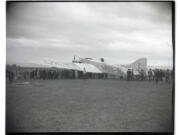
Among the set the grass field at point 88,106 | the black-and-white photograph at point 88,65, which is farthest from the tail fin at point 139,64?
the grass field at point 88,106

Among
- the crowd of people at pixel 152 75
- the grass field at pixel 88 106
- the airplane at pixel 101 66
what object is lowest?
the grass field at pixel 88 106

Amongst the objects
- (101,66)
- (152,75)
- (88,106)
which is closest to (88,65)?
(101,66)

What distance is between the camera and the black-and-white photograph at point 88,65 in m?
2.17

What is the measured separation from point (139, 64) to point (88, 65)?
481 millimetres

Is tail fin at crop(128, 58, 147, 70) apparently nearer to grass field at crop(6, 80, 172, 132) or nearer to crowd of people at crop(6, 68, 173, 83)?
crowd of people at crop(6, 68, 173, 83)

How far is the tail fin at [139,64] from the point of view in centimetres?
219

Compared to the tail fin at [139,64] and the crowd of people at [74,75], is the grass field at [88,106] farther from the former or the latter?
the tail fin at [139,64]

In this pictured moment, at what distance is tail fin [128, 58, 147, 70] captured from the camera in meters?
2.19

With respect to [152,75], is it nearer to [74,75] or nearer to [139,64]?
[139,64]

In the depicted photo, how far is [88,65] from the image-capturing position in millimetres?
2227

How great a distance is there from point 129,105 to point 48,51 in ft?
3.00

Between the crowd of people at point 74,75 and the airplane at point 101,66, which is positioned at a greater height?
the airplane at point 101,66

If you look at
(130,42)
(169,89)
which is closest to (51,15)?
(130,42)

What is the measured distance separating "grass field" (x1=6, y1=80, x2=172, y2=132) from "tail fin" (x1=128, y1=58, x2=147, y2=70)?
0.54 ft
